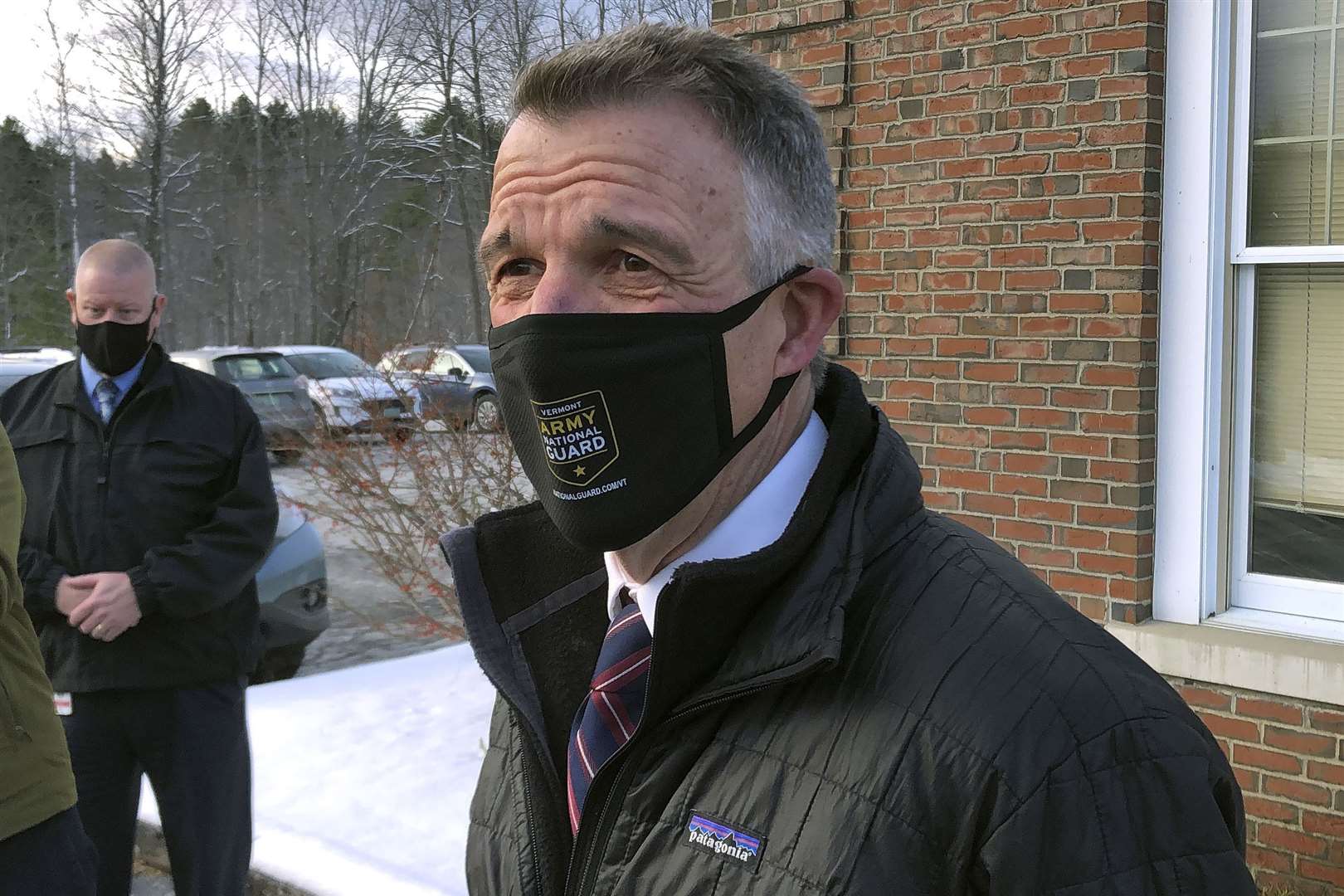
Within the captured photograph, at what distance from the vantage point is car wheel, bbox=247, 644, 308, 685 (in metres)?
7.07

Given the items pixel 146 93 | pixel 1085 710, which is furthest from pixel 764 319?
pixel 146 93

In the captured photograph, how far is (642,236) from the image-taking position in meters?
1.41

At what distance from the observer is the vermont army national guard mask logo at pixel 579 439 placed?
4.84ft

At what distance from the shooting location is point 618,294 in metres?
1.46

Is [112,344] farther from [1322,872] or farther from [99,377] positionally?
[1322,872]

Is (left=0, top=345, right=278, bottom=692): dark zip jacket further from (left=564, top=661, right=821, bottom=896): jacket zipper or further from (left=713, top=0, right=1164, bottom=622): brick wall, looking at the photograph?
(left=564, top=661, right=821, bottom=896): jacket zipper

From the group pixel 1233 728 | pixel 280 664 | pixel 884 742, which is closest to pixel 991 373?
pixel 1233 728

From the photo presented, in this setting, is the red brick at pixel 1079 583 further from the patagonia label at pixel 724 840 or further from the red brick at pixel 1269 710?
the patagonia label at pixel 724 840

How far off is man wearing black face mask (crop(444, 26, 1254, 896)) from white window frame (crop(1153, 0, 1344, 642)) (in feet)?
8.66

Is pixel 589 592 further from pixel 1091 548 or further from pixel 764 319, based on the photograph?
pixel 1091 548

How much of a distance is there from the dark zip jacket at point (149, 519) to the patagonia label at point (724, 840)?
275 cm

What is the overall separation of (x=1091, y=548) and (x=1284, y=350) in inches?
33.8

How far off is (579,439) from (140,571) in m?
2.59

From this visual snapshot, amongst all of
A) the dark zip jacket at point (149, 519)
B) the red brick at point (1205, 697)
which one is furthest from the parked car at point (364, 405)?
the red brick at point (1205, 697)
